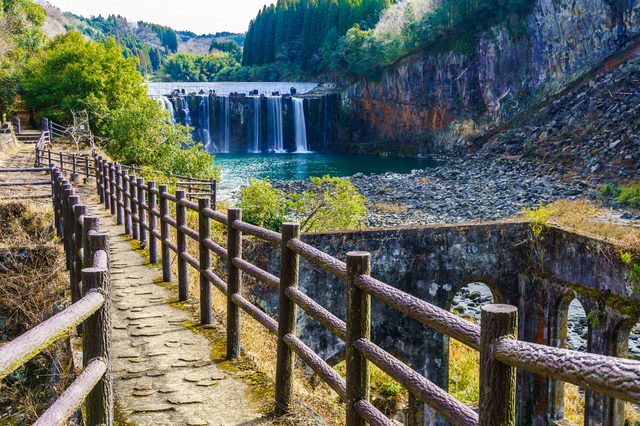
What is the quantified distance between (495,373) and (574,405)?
1348cm

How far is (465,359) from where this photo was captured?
14.1 metres

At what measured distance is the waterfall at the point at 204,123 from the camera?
5178 cm

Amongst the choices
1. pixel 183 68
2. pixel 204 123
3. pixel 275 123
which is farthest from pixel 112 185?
pixel 183 68

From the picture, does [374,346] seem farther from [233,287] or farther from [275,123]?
[275,123]

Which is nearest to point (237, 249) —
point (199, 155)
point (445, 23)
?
point (199, 155)

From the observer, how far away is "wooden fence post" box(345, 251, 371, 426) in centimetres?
275

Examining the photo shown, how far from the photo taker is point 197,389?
4020 mm

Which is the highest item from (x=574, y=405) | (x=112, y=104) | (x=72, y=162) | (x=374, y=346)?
(x=112, y=104)

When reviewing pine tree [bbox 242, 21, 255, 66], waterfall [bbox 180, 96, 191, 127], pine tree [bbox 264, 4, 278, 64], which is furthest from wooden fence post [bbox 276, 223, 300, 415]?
pine tree [bbox 242, 21, 255, 66]

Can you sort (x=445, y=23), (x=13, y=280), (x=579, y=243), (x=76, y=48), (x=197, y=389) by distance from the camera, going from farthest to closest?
(x=445, y=23)
(x=76, y=48)
(x=579, y=243)
(x=13, y=280)
(x=197, y=389)

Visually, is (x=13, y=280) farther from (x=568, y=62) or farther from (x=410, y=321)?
(x=568, y=62)

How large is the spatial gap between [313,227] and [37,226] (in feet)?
21.9

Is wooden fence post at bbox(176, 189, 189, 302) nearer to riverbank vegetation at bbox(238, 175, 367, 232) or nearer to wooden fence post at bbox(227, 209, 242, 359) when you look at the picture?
wooden fence post at bbox(227, 209, 242, 359)

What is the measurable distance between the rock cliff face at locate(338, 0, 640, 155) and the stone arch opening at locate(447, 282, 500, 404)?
30634 millimetres
